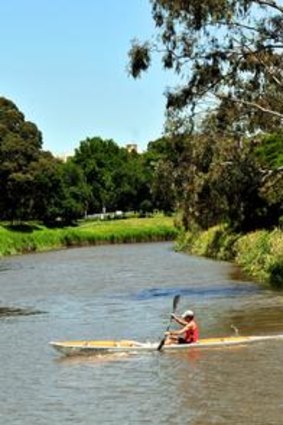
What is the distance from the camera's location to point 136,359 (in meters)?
21.5

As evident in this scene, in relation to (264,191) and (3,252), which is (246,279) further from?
(3,252)

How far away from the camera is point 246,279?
42.1m

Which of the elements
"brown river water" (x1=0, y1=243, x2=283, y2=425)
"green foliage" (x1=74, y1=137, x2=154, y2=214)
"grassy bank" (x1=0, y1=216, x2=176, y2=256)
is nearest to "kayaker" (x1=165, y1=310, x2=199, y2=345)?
"brown river water" (x1=0, y1=243, x2=283, y2=425)

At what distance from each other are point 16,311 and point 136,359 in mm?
13213

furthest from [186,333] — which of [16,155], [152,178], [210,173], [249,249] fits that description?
[16,155]

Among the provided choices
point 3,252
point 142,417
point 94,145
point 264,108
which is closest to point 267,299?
point 264,108

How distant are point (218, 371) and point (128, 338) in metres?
6.58

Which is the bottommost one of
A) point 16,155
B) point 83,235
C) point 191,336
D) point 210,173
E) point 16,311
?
point 16,311

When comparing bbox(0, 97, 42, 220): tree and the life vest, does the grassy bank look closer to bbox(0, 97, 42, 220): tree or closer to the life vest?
bbox(0, 97, 42, 220): tree

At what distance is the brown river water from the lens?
16109 mm

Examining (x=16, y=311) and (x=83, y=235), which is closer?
(x=16, y=311)

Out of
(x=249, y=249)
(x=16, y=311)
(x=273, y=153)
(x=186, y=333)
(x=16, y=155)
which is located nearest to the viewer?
(x=186, y=333)

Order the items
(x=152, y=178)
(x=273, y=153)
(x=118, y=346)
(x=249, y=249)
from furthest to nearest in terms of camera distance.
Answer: (x=249, y=249)
(x=152, y=178)
(x=273, y=153)
(x=118, y=346)

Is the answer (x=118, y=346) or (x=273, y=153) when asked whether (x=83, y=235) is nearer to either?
(x=273, y=153)
